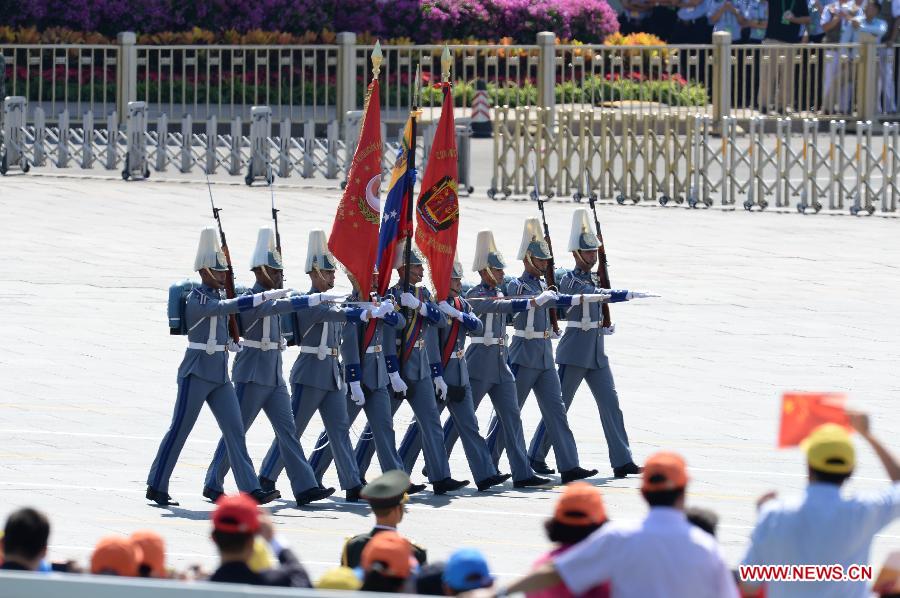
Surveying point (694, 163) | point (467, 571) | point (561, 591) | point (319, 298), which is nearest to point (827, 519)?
point (561, 591)

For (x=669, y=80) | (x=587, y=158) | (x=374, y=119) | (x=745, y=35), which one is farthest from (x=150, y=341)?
(x=745, y=35)

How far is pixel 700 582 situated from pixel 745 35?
32.7 metres

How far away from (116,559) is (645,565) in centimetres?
188

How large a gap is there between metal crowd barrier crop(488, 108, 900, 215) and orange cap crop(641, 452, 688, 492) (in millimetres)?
20140

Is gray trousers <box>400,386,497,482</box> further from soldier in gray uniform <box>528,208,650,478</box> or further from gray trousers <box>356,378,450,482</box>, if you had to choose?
soldier in gray uniform <box>528,208,650,478</box>

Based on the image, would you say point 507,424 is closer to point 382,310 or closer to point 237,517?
point 382,310

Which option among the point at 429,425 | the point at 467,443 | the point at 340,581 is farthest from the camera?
the point at 467,443

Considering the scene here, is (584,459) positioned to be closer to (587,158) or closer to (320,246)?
(320,246)

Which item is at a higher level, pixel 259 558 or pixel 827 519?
pixel 827 519

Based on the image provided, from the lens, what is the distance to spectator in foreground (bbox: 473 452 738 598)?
738 centimetres

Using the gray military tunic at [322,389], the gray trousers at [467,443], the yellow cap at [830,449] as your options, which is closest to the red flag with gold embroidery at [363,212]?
the gray military tunic at [322,389]

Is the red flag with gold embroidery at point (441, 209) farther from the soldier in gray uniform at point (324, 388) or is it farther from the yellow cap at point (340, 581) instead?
the yellow cap at point (340, 581)

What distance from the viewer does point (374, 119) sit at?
14.6m

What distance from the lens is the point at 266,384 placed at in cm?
1364
